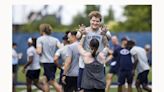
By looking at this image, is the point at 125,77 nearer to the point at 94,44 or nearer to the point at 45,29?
the point at 94,44

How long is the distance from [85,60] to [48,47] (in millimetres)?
851

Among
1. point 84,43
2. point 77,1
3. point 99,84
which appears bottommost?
point 99,84

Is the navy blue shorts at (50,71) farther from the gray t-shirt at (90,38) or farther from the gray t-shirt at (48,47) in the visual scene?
the gray t-shirt at (90,38)

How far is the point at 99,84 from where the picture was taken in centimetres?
757

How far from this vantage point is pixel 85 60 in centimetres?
771

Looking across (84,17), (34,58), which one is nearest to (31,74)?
(34,58)

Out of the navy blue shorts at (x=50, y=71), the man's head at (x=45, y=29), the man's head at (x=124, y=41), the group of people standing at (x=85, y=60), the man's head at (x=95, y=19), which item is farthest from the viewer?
the man's head at (x=124, y=41)

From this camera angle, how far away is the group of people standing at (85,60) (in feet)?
25.1

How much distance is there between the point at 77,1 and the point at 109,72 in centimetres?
120

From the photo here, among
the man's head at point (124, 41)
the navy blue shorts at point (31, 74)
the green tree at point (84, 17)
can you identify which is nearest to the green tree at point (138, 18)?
the man's head at point (124, 41)

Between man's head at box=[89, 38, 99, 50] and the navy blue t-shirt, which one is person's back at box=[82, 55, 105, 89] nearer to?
man's head at box=[89, 38, 99, 50]
